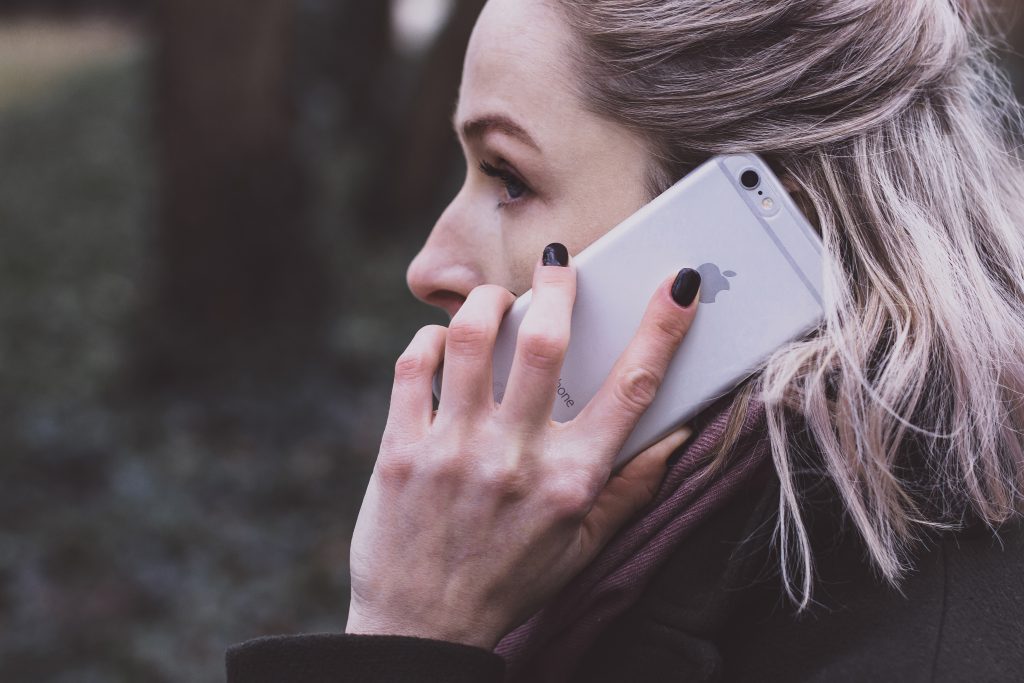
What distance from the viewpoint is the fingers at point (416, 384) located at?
1.49m

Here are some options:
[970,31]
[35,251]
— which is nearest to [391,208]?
[35,251]

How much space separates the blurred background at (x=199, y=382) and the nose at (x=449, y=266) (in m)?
2.84

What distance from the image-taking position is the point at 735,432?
4.73 feet

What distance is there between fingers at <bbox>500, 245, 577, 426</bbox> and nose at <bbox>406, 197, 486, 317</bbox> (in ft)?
1.11

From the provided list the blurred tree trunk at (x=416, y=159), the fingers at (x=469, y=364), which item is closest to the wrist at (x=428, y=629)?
the fingers at (x=469, y=364)

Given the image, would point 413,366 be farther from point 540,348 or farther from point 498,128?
point 498,128

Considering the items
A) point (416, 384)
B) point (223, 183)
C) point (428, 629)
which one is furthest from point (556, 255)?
point (223, 183)

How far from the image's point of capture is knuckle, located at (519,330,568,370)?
1.41 m

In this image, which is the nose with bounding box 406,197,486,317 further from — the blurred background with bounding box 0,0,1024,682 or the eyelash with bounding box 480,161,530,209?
the blurred background with bounding box 0,0,1024,682

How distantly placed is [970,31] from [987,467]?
95cm

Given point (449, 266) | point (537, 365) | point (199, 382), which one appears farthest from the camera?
point (199, 382)

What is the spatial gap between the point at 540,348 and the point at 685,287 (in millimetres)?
263

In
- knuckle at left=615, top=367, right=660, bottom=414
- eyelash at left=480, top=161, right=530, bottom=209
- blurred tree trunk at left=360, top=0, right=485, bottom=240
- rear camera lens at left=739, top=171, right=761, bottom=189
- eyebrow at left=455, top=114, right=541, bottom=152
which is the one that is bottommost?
knuckle at left=615, top=367, right=660, bottom=414

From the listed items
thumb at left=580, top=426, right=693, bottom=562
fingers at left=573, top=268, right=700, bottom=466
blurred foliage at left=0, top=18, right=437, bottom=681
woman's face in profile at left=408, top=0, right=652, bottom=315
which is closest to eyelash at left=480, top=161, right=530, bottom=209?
woman's face in profile at left=408, top=0, right=652, bottom=315
